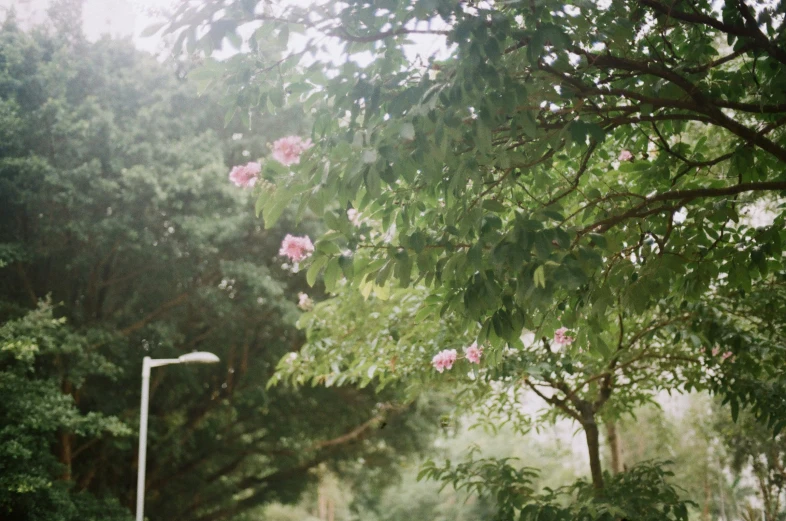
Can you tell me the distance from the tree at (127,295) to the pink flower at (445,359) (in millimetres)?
5955

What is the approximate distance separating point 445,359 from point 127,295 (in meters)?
9.25

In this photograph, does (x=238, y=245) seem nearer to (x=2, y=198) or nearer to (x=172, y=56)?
(x=2, y=198)

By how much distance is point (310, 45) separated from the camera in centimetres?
262

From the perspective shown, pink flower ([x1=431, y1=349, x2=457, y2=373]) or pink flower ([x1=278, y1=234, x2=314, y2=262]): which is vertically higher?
pink flower ([x1=278, y1=234, x2=314, y2=262])

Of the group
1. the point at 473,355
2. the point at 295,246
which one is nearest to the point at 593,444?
the point at 473,355

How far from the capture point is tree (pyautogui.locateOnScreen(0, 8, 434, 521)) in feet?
30.9

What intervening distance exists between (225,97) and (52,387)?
793 cm

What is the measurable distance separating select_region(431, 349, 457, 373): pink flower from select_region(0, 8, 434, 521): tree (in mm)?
5955

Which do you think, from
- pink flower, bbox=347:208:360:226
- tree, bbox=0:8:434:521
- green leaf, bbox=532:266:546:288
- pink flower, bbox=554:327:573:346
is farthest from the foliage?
green leaf, bbox=532:266:546:288

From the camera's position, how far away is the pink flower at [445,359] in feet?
14.6

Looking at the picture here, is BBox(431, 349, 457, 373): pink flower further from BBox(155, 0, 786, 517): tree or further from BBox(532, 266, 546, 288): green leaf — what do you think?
BBox(532, 266, 546, 288): green leaf

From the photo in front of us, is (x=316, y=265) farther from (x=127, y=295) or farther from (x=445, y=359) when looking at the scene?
(x=127, y=295)

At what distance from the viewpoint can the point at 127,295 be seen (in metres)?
12.2

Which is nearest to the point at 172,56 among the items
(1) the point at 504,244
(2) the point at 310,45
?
(2) the point at 310,45
